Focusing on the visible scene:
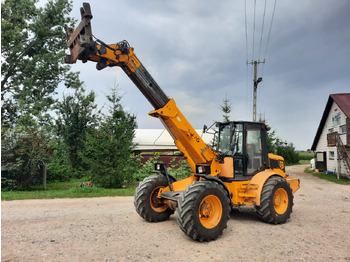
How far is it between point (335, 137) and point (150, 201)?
63.3 ft

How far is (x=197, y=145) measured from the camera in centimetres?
685

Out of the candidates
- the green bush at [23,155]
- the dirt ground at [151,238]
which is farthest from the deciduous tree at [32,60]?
the dirt ground at [151,238]

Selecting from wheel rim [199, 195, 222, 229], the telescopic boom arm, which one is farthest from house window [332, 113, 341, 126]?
wheel rim [199, 195, 222, 229]

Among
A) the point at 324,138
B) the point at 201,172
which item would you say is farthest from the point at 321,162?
the point at 201,172

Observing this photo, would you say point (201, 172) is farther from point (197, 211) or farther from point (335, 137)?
point (335, 137)

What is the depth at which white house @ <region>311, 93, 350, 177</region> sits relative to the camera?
2052 cm

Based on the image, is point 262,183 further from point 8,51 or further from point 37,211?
point 8,51

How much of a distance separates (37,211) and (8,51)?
60.5ft

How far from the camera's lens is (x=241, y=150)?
7453 millimetres

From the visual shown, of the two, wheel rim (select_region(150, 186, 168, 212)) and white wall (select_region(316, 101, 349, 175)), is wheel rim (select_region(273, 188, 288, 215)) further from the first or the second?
white wall (select_region(316, 101, 349, 175))

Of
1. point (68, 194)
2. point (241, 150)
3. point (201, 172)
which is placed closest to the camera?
point (201, 172)

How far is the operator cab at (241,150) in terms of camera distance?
7.29 meters

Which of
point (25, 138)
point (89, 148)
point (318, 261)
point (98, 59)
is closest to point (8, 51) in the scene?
point (25, 138)

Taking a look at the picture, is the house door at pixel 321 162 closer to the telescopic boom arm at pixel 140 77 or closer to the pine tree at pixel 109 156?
the pine tree at pixel 109 156
